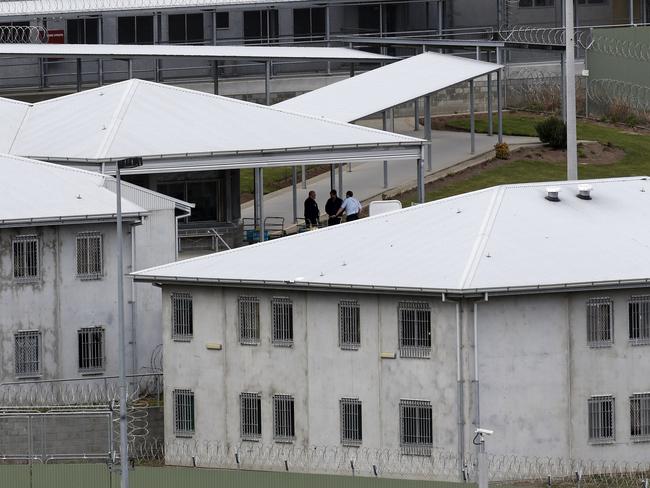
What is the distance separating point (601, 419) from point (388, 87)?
95.1 feet

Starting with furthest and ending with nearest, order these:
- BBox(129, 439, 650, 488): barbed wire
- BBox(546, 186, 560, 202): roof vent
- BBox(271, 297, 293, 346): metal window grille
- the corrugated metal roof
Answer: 1. the corrugated metal roof
2. BBox(546, 186, 560, 202): roof vent
3. BBox(271, 297, 293, 346): metal window grille
4. BBox(129, 439, 650, 488): barbed wire

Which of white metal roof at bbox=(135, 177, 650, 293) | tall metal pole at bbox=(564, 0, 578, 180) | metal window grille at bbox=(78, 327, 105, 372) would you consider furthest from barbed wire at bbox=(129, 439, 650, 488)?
tall metal pole at bbox=(564, 0, 578, 180)

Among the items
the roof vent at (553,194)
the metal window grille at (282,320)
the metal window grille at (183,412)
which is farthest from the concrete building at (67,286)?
the roof vent at (553,194)

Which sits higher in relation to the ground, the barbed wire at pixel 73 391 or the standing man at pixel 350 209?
the standing man at pixel 350 209

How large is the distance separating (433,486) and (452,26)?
5772cm

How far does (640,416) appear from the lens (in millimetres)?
49656

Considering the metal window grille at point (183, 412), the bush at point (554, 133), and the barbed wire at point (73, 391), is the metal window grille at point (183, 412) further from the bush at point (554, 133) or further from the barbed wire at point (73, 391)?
the bush at point (554, 133)

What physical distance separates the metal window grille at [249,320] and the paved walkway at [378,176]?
2062 centimetres

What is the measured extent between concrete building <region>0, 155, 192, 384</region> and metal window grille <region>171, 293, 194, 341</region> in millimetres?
4598

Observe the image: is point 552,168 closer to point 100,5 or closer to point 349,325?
point 100,5

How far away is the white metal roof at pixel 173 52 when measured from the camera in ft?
263

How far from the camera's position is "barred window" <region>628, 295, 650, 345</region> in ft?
164

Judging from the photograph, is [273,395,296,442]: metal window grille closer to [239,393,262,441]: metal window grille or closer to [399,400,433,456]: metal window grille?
[239,393,262,441]: metal window grille

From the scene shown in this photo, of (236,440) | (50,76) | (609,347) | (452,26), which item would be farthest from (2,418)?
(452,26)
